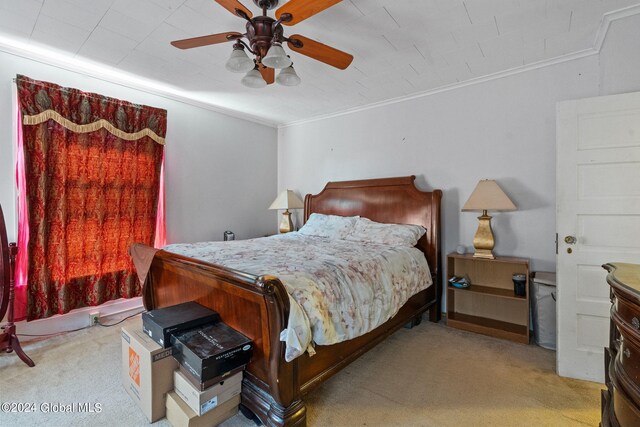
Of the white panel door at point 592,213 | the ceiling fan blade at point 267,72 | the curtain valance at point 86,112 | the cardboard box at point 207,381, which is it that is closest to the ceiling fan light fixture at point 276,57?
the ceiling fan blade at point 267,72

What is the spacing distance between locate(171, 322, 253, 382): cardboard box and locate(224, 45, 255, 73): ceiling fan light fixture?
1571 mm

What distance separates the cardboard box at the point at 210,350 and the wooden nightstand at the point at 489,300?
225 cm

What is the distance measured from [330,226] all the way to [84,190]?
8.48 ft

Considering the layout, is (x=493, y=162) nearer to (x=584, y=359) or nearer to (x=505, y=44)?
(x=505, y=44)

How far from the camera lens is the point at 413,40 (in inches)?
94.7

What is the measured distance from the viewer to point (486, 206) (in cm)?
275

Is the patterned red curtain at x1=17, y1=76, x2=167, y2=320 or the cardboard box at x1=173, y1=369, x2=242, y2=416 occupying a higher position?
the patterned red curtain at x1=17, y1=76, x2=167, y2=320

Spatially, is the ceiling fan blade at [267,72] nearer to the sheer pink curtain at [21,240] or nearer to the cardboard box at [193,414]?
the cardboard box at [193,414]

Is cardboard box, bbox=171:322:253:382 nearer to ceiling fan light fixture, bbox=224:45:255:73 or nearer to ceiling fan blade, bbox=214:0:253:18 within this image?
ceiling fan light fixture, bbox=224:45:255:73

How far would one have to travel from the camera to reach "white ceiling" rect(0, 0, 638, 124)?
2012mm

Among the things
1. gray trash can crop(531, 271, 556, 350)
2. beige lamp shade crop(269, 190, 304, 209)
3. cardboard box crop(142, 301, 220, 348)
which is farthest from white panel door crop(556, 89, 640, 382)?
beige lamp shade crop(269, 190, 304, 209)

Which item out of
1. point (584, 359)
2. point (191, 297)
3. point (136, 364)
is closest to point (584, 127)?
point (584, 359)

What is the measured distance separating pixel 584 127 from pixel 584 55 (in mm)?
1096

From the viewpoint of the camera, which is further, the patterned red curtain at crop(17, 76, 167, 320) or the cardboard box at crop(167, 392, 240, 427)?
the patterned red curtain at crop(17, 76, 167, 320)
